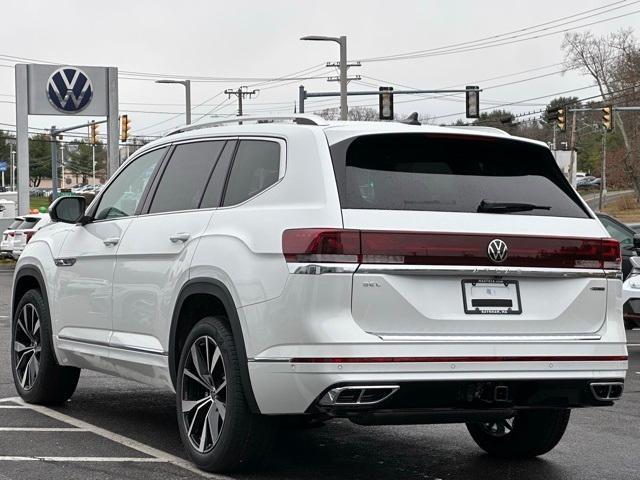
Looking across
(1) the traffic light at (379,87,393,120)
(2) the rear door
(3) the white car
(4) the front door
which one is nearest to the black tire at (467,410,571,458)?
(3) the white car

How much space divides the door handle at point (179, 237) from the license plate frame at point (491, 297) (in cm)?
164

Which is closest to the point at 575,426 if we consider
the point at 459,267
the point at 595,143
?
the point at 459,267

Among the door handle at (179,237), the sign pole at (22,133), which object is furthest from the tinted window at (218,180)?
the sign pole at (22,133)

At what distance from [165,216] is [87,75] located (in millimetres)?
32227

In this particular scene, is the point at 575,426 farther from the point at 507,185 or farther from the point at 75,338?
the point at 75,338

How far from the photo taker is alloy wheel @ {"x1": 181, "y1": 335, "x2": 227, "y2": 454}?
246 inches

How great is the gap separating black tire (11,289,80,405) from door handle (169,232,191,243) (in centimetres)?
205

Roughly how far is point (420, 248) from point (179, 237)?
1.58m

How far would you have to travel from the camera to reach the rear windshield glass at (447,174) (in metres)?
5.87

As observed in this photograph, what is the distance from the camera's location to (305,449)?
7.28 metres

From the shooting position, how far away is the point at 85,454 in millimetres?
6902

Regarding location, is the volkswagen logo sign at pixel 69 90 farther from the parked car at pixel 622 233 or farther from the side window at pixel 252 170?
the side window at pixel 252 170

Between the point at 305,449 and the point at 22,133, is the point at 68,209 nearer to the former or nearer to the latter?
the point at 305,449

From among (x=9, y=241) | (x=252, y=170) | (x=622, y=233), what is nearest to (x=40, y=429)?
(x=252, y=170)
